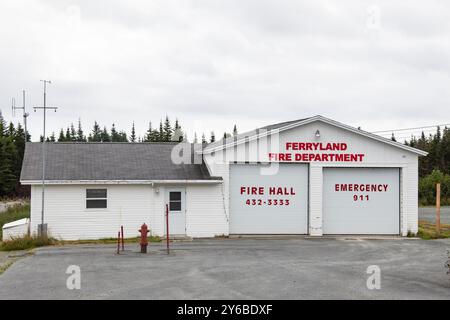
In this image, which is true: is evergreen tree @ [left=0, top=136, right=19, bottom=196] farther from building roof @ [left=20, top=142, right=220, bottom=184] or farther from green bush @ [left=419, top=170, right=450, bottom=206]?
green bush @ [left=419, top=170, right=450, bottom=206]

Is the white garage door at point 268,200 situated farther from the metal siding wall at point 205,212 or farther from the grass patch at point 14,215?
the grass patch at point 14,215

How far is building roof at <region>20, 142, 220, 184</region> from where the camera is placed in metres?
21.2

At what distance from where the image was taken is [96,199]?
21.2 metres

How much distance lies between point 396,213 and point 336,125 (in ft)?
15.4

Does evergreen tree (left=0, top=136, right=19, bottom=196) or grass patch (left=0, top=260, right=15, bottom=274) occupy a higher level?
evergreen tree (left=0, top=136, right=19, bottom=196)

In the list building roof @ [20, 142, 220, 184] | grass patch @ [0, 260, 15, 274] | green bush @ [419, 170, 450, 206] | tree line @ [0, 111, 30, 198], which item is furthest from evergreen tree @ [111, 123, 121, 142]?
grass patch @ [0, 260, 15, 274]

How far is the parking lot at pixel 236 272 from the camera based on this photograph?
11.2 meters

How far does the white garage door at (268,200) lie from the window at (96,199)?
5.28 m

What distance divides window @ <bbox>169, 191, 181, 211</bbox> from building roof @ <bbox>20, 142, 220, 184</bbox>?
0.65 metres

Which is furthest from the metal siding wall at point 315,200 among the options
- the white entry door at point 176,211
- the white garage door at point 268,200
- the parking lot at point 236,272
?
the white entry door at point 176,211

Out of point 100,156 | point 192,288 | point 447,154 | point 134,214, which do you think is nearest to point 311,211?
point 134,214

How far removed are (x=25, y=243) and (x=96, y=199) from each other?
3.38m
